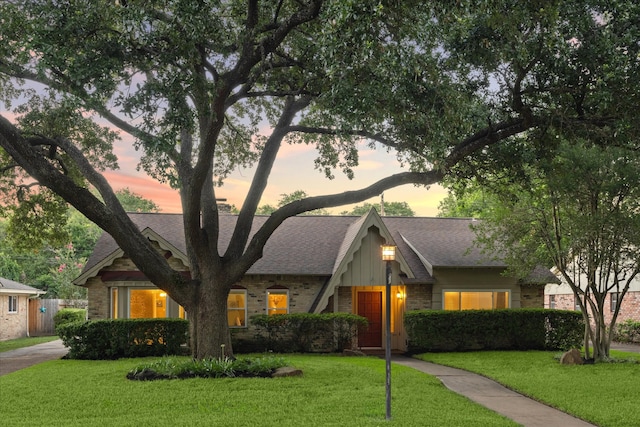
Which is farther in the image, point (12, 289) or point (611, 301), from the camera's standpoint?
point (12, 289)

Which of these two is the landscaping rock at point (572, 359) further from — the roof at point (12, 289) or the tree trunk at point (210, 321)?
the roof at point (12, 289)

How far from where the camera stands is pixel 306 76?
14.7m

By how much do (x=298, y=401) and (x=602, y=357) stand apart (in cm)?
1093

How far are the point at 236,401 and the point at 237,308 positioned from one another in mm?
11641

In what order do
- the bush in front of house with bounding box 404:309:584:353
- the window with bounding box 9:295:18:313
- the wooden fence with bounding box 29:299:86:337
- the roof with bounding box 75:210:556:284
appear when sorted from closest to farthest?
the bush in front of house with bounding box 404:309:584:353 < the roof with bounding box 75:210:556:284 < the window with bounding box 9:295:18:313 < the wooden fence with bounding box 29:299:86:337

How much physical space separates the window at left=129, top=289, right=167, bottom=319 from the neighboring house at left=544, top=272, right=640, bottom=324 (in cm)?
1540

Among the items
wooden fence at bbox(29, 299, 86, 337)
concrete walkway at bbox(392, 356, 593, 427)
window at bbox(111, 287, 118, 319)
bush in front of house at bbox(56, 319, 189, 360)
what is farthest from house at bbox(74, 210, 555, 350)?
wooden fence at bbox(29, 299, 86, 337)

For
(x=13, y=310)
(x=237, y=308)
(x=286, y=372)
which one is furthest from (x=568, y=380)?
(x=13, y=310)

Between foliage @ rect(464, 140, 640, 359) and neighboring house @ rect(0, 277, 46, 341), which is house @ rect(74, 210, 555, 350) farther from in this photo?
neighboring house @ rect(0, 277, 46, 341)

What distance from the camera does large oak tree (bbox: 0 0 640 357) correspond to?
435 inches

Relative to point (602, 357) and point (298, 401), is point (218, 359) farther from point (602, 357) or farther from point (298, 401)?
point (602, 357)

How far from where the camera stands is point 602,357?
18.9 m

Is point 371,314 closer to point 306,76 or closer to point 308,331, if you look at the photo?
point 308,331

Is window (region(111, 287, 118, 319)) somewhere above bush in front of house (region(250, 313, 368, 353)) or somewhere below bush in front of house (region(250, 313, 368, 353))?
above
